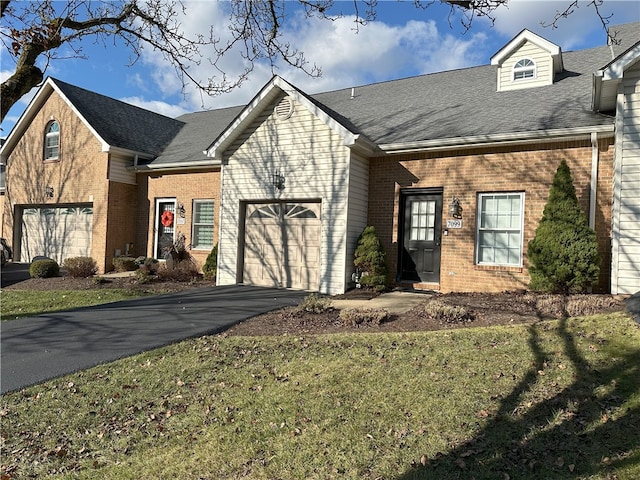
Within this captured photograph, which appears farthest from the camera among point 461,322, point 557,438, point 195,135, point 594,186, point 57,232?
point 195,135

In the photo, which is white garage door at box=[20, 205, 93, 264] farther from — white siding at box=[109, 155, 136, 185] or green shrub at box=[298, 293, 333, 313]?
green shrub at box=[298, 293, 333, 313]

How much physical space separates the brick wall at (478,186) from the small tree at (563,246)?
76 cm

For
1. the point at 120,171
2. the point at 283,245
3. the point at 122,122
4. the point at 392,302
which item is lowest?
the point at 392,302

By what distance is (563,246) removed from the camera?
337 inches

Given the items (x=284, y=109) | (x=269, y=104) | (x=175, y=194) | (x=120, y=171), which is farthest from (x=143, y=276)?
(x=284, y=109)

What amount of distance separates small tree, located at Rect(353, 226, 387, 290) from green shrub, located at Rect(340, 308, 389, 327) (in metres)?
3.16

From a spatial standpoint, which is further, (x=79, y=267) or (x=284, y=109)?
A: (x=79, y=267)

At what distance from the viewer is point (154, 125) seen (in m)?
19.1

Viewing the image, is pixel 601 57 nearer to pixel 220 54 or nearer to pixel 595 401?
pixel 220 54

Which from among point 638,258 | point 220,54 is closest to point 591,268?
point 638,258

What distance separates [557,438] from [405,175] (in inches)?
339

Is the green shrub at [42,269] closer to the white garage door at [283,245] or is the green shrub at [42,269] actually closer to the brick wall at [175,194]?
the brick wall at [175,194]

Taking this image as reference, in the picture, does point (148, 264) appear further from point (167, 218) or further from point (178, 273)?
point (167, 218)

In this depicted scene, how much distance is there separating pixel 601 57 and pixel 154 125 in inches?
647
